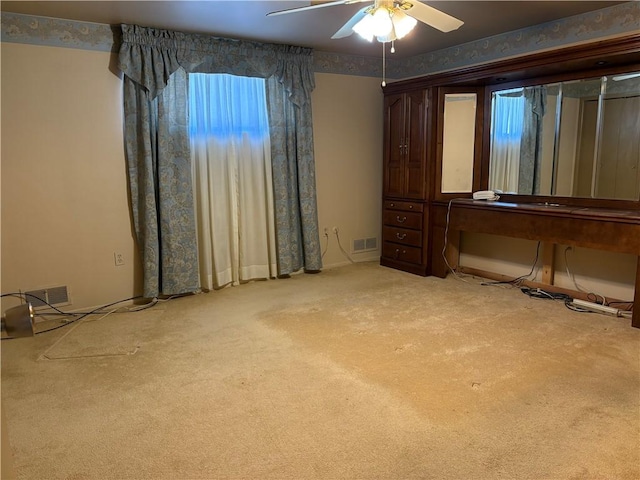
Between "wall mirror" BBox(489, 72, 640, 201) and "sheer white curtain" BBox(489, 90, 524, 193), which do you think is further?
"sheer white curtain" BBox(489, 90, 524, 193)

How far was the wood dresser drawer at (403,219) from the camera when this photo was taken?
4695mm

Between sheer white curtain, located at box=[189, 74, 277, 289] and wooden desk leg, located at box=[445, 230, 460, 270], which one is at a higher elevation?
sheer white curtain, located at box=[189, 74, 277, 289]

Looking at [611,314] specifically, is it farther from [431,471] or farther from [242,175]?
[242,175]

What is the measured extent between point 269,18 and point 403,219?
7.67ft

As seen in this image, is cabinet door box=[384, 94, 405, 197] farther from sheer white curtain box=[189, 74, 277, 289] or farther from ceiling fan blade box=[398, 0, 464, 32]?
ceiling fan blade box=[398, 0, 464, 32]

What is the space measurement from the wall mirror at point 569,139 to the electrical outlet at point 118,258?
3.48 meters

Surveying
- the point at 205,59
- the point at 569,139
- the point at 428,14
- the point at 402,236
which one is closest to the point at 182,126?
the point at 205,59

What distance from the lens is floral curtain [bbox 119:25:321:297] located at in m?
3.76

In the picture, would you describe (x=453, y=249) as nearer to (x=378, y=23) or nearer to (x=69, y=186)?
(x=378, y=23)

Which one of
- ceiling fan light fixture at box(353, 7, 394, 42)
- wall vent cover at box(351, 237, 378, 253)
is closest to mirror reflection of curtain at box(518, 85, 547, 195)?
wall vent cover at box(351, 237, 378, 253)

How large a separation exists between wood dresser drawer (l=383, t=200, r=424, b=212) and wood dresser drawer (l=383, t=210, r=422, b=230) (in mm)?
33

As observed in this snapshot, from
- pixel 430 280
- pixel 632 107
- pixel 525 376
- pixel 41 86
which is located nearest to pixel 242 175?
pixel 41 86

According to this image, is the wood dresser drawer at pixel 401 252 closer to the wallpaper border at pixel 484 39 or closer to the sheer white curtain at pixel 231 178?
the sheer white curtain at pixel 231 178

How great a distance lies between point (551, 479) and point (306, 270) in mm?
3337
